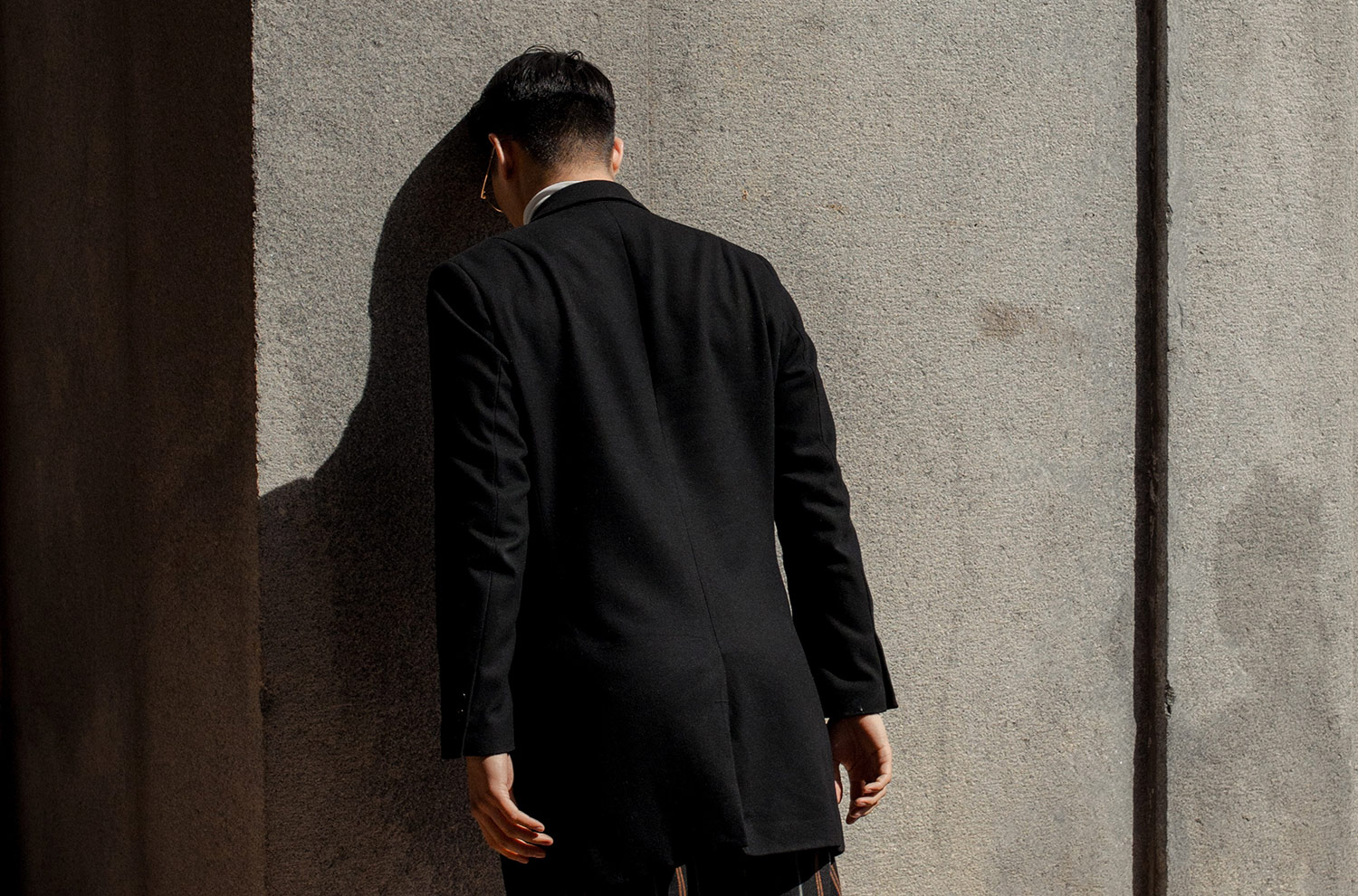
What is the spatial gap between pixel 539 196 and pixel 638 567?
0.78 meters

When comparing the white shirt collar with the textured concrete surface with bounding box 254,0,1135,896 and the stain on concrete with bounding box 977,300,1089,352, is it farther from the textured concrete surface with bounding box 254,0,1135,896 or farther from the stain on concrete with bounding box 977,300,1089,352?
the stain on concrete with bounding box 977,300,1089,352

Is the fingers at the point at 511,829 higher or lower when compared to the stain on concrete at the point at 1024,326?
lower

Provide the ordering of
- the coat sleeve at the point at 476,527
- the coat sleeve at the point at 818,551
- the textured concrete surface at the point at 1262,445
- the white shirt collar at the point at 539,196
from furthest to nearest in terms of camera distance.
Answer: the textured concrete surface at the point at 1262,445, the white shirt collar at the point at 539,196, the coat sleeve at the point at 818,551, the coat sleeve at the point at 476,527

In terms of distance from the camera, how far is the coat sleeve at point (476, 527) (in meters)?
2.00

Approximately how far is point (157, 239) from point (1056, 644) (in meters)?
2.57

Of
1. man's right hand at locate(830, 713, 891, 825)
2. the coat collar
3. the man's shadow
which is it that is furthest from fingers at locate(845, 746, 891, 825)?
the coat collar

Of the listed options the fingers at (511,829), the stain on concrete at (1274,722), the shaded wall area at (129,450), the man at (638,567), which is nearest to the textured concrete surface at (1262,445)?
the stain on concrete at (1274,722)

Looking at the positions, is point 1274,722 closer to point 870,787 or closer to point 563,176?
point 870,787

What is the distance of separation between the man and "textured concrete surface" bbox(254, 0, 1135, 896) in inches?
22.5

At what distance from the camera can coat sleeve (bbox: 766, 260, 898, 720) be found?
2318 millimetres

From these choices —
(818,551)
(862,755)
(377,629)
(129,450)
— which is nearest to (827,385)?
(818,551)

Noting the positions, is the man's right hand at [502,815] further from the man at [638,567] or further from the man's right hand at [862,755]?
the man's right hand at [862,755]

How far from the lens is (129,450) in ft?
10.3

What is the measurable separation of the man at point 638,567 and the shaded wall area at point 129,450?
75 cm
